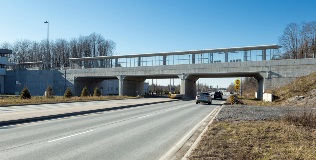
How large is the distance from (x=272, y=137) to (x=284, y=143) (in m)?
1.07

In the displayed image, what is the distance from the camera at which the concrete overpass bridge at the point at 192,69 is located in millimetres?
44625

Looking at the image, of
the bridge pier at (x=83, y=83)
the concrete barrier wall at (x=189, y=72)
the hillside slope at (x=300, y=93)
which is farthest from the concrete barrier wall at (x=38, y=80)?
the hillside slope at (x=300, y=93)

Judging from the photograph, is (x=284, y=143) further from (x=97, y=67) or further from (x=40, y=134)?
(x=97, y=67)

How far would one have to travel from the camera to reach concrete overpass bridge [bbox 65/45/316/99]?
44.6m

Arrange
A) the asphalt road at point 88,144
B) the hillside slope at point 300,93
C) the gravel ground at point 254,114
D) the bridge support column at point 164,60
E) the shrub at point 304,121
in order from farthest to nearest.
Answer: the bridge support column at point 164,60
the hillside slope at point 300,93
the gravel ground at point 254,114
the shrub at point 304,121
the asphalt road at point 88,144

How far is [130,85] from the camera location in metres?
67.3

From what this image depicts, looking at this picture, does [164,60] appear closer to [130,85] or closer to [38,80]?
[130,85]

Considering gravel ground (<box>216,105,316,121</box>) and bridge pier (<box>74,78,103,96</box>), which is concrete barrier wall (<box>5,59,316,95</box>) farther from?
gravel ground (<box>216,105,316,121</box>)

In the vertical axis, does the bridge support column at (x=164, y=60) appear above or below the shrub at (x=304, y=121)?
above

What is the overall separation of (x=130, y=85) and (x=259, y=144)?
195 feet

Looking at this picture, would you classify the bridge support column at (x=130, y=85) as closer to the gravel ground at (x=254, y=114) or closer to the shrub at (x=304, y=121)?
the gravel ground at (x=254, y=114)

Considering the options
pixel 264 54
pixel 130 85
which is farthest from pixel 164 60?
pixel 264 54

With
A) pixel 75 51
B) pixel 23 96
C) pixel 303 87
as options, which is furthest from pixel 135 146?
pixel 75 51

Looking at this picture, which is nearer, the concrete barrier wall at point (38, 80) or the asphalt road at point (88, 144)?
the asphalt road at point (88, 144)
